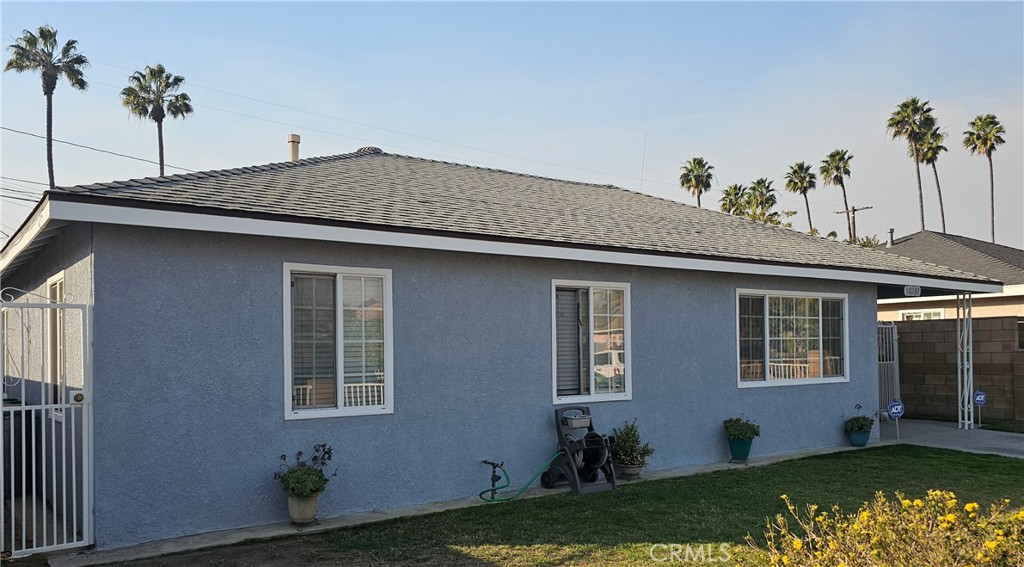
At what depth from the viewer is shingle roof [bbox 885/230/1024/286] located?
18.4 meters

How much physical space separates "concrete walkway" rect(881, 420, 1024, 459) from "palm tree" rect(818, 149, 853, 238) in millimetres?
29745

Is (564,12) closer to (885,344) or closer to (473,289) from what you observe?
(473,289)

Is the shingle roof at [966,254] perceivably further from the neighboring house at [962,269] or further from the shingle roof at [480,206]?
the shingle roof at [480,206]

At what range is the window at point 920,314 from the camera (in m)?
19.1

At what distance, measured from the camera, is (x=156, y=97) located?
1400 inches

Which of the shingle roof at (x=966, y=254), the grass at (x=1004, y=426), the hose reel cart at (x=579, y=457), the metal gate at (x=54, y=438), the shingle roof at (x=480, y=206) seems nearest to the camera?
the metal gate at (x=54, y=438)

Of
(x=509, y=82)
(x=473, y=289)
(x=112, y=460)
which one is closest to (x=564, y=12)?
(x=509, y=82)

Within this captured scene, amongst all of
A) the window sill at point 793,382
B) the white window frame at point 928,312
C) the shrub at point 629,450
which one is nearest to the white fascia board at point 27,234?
the shrub at point 629,450

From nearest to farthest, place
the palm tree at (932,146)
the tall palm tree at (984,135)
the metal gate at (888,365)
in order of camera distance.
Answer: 1. the metal gate at (888,365)
2. the palm tree at (932,146)
3. the tall palm tree at (984,135)

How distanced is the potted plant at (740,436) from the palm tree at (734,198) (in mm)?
34857

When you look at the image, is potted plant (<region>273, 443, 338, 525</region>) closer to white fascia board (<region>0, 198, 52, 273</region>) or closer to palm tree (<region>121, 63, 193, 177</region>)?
white fascia board (<region>0, 198, 52, 273</region>)

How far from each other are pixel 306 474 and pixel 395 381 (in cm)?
140

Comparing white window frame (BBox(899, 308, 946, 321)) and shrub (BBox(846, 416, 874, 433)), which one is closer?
shrub (BBox(846, 416, 874, 433))

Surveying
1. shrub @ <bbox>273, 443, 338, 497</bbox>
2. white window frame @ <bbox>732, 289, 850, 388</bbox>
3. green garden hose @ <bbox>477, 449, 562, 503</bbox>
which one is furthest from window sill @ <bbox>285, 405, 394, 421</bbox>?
white window frame @ <bbox>732, 289, 850, 388</bbox>
